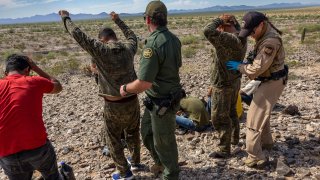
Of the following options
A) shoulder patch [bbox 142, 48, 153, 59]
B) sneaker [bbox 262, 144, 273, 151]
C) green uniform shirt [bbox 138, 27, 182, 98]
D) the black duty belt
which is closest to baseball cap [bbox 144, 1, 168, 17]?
green uniform shirt [bbox 138, 27, 182, 98]

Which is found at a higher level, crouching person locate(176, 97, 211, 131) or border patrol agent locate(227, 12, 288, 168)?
border patrol agent locate(227, 12, 288, 168)

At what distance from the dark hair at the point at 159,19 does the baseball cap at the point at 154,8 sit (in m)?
0.03

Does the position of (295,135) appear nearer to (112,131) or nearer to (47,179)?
(112,131)

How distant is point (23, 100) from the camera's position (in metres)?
3.45

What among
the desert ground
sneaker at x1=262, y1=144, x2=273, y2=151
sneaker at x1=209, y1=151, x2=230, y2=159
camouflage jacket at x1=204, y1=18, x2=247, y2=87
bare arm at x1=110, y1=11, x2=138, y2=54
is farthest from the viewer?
sneaker at x1=262, y1=144, x2=273, y2=151

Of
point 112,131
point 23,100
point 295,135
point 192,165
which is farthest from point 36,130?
point 295,135

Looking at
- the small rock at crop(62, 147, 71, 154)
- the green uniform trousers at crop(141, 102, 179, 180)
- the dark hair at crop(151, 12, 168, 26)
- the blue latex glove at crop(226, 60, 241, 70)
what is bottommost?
the small rock at crop(62, 147, 71, 154)

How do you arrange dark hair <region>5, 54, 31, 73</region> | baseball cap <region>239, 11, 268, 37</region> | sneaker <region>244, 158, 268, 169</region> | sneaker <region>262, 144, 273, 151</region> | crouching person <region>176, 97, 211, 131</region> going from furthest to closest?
crouching person <region>176, 97, 211, 131</region> < sneaker <region>262, 144, 273, 151</region> < sneaker <region>244, 158, 268, 169</region> < baseball cap <region>239, 11, 268, 37</region> < dark hair <region>5, 54, 31, 73</region>

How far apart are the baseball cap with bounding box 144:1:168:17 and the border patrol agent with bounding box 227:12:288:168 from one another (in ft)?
4.04

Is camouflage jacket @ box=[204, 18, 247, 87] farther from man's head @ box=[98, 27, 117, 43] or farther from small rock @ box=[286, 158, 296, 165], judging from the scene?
small rock @ box=[286, 158, 296, 165]

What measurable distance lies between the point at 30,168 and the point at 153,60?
→ 5.76ft

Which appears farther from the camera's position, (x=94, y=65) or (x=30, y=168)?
(x=94, y=65)

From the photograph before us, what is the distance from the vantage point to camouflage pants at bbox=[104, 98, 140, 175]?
4.40 meters

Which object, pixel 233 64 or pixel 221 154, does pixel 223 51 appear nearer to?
pixel 233 64
